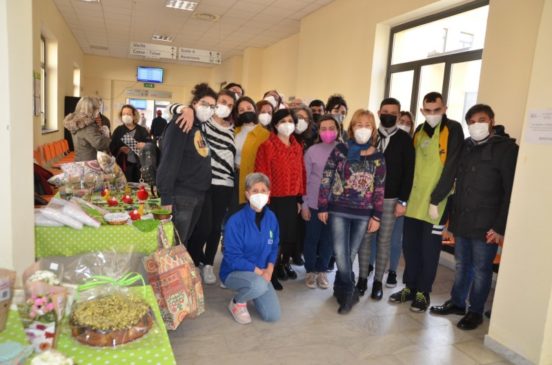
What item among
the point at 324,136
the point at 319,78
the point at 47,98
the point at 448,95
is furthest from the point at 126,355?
the point at 47,98

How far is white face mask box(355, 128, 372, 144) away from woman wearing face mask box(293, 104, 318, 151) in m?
0.69

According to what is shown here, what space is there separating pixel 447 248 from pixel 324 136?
2126mm

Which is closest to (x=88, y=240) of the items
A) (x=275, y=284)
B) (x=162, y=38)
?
(x=275, y=284)

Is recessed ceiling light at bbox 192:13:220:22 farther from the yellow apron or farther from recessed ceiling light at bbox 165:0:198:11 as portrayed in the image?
the yellow apron

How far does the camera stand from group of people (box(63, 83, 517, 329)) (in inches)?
111

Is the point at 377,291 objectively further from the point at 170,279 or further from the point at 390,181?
the point at 170,279

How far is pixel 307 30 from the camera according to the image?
7.88m

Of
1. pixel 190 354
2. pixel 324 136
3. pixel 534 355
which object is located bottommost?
pixel 190 354

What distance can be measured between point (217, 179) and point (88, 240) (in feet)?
3.82

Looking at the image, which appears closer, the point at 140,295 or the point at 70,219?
the point at 140,295

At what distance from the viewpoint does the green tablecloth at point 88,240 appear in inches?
89.4

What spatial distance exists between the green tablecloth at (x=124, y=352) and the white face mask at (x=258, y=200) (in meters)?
1.66

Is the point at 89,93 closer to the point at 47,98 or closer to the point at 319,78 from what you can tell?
the point at 47,98

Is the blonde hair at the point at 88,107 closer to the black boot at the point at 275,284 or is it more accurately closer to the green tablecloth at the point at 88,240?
the green tablecloth at the point at 88,240
